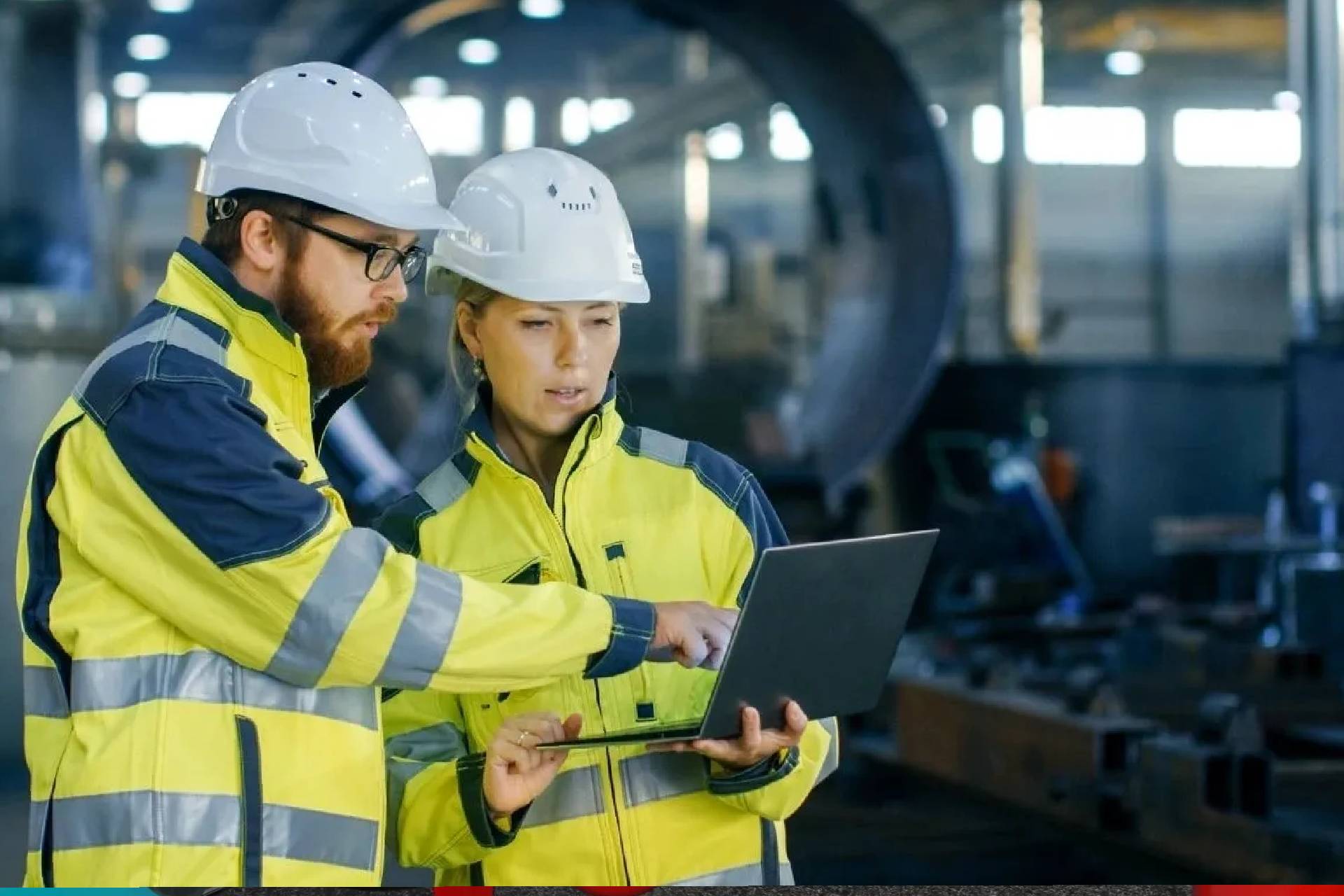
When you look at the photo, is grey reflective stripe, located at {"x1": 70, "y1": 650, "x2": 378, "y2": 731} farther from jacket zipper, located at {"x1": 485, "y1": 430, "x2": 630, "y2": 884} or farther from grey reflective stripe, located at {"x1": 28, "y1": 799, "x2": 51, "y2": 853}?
jacket zipper, located at {"x1": 485, "y1": 430, "x2": 630, "y2": 884}

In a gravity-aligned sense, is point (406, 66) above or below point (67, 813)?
above

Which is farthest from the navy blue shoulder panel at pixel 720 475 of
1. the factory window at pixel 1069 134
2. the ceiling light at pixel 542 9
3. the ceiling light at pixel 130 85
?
the factory window at pixel 1069 134

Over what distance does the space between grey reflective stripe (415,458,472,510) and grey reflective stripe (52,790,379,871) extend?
37 cm

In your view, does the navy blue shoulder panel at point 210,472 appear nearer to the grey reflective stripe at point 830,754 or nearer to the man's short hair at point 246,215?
the man's short hair at point 246,215

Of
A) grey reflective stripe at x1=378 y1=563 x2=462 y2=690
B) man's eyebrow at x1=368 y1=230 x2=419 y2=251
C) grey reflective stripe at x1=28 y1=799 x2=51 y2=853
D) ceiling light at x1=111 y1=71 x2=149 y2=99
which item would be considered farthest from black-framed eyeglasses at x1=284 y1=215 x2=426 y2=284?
ceiling light at x1=111 y1=71 x2=149 y2=99

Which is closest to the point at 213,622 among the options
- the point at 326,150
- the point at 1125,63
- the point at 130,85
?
the point at 326,150

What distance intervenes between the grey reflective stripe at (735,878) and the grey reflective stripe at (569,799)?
0.12m

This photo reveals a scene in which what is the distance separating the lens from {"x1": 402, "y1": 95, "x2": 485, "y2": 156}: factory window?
548cm

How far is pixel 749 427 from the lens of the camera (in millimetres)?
6133

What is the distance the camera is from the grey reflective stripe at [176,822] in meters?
1.79

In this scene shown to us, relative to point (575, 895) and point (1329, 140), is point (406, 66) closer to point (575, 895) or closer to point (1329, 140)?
point (1329, 140)

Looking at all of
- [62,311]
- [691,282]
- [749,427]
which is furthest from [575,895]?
[691,282]

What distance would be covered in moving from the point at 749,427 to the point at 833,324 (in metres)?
0.56

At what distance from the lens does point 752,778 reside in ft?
6.55
